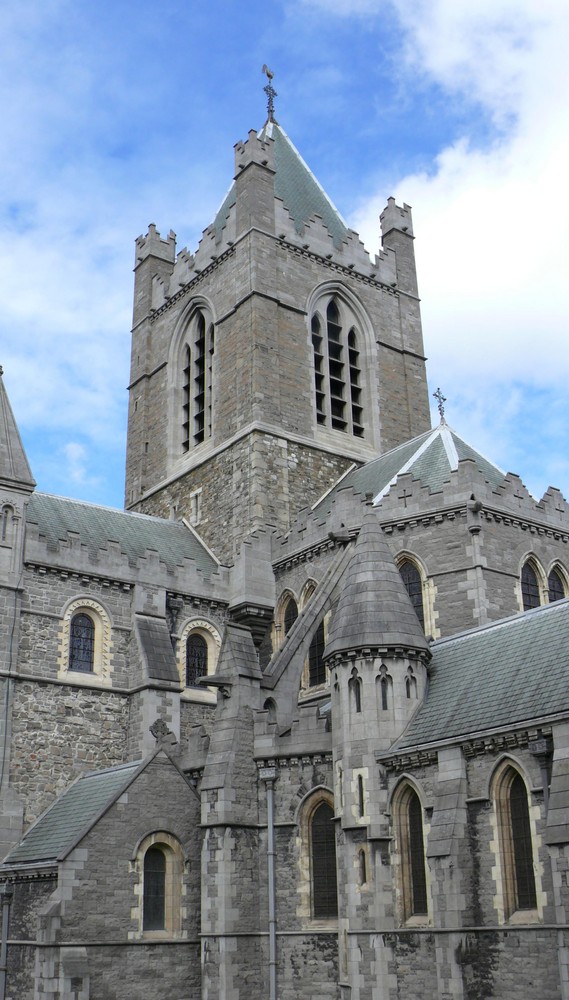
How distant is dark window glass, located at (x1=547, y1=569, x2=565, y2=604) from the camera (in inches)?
1139

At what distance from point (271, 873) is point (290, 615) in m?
9.43

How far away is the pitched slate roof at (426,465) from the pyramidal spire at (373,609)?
199 inches

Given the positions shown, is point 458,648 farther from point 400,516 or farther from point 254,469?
point 254,469

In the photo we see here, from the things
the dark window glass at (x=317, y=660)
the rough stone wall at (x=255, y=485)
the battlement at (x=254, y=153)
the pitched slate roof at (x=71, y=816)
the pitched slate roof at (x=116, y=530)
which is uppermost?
the battlement at (x=254, y=153)

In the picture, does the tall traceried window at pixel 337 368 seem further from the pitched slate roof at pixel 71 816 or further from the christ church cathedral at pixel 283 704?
the pitched slate roof at pixel 71 816

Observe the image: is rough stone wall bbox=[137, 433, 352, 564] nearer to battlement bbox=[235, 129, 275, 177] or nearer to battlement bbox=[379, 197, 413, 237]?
battlement bbox=[235, 129, 275, 177]

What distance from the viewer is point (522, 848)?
18.7 m

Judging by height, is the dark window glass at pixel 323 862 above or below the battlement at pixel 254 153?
below

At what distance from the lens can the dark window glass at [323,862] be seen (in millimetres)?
22625

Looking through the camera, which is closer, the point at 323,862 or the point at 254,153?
the point at 323,862

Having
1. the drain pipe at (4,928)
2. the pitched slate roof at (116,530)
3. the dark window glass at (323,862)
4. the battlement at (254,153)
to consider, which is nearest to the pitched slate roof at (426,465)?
the pitched slate roof at (116,530)

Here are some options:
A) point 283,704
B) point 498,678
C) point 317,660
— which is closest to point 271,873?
point 283,704

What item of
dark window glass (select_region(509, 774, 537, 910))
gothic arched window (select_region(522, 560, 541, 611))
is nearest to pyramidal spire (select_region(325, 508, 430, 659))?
dark window glass (select_region(509, 774, 537, 910))

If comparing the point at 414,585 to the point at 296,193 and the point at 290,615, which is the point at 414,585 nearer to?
the point at 290,615
